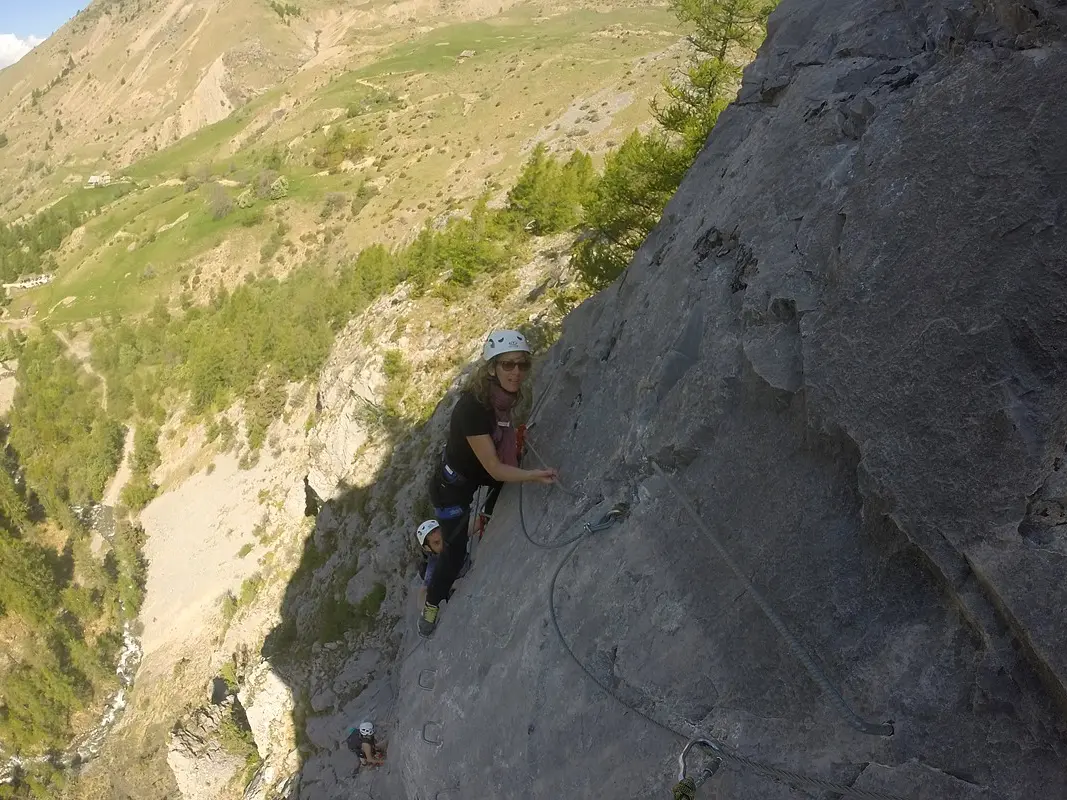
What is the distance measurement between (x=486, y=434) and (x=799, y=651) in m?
3.14

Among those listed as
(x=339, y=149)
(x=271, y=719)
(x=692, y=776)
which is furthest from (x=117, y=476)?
(x=692, y=776)

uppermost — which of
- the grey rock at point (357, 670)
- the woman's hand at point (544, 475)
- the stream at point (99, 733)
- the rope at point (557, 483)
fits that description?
the woman's hand at point (544, 475)

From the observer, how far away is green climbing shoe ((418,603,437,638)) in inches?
304

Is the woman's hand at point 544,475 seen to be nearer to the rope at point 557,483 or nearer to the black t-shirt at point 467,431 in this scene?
the rope at point 557,483

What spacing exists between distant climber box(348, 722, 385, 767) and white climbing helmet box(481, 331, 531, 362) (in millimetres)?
8090

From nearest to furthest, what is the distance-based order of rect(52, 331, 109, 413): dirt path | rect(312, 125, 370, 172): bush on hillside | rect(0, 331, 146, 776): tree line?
1. rect(0, 331, 146, 776): tree line
2. rect(52, 331, 109, 413): dirt path
3. rect(312, 125, 370, 172): bush on hillside

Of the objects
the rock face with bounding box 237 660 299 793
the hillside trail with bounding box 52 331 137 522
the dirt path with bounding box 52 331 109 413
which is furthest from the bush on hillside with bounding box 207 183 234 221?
the rock face with bounding box 237 660 299 793

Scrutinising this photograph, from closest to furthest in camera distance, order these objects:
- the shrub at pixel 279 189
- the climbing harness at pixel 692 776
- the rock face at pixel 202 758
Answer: the climbing harness at pixel 692 776
the rock face at pixel 202 758
the shrub at pixel 279 189

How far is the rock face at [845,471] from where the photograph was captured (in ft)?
9.61

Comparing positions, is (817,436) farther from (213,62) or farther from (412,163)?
(213,62)

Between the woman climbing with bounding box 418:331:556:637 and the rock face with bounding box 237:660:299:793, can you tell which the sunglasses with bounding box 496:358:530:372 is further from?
the rock face with bounding box 237:660:299:793

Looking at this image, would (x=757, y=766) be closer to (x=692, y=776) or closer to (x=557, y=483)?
(x=692, y=776)

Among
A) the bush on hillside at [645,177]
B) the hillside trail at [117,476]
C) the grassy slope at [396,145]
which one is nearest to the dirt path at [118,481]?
the hillside trail at [117,476]

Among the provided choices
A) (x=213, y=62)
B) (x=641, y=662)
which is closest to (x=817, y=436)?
(x=641, y=662)
